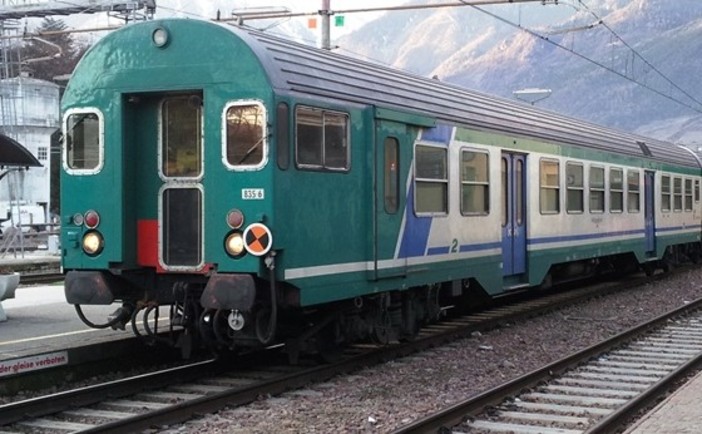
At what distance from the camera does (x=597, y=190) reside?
58.5 feet

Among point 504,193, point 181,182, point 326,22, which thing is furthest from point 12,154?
point 326,22


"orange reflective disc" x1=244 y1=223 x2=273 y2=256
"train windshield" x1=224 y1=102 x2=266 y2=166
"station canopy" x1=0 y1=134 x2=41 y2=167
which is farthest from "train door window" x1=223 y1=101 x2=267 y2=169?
"station canopy" x1=0 y1=134 x2=41 y2=167

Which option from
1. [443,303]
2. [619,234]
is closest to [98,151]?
[443,303]

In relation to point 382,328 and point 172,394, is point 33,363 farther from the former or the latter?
point 382,328

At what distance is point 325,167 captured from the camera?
9.41 metres

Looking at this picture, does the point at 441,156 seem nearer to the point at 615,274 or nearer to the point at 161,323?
the point at 161,323

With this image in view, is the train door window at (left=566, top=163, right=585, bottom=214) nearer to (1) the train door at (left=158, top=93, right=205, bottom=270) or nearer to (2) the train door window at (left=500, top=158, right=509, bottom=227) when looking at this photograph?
(2) the train door window at (left=500, top=158, right=509, bottom=227)

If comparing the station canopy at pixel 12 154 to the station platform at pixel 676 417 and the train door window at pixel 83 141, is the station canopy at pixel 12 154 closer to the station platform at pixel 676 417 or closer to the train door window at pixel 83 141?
the train door window at pixel 83 141

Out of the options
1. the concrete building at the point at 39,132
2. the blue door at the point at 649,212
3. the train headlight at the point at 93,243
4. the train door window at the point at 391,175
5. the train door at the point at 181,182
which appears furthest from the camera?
the concrete building at the point at 39,132

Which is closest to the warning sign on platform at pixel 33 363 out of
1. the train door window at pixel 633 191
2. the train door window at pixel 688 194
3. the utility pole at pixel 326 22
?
the utility pole at pixel 326 22

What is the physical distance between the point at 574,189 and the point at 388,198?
710 cm

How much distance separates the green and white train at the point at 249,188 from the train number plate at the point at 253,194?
16 millimetres

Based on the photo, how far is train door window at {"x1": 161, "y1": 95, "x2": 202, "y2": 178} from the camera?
930cm

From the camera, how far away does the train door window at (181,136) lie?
9.30 m
